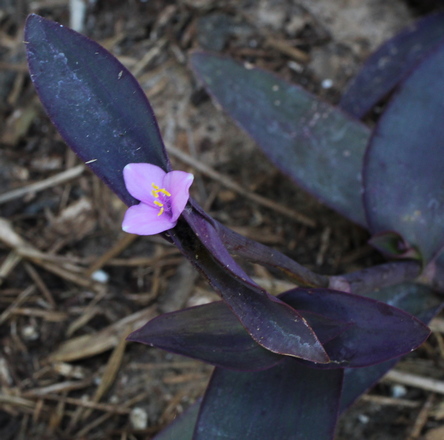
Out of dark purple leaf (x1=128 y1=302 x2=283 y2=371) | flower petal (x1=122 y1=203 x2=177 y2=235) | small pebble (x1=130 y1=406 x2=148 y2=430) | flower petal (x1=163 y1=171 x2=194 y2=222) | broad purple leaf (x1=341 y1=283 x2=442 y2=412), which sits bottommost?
small pebble (x1=130 y1=406 x2=148 y2=430)

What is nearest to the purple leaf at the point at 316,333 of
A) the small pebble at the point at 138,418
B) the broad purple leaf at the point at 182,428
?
the broad purple leaf at the point at 182,428

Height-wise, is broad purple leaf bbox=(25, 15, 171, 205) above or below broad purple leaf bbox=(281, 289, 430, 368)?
above

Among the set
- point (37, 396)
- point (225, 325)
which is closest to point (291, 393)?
point (225, 325)

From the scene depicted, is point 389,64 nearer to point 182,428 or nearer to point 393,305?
point 393,305

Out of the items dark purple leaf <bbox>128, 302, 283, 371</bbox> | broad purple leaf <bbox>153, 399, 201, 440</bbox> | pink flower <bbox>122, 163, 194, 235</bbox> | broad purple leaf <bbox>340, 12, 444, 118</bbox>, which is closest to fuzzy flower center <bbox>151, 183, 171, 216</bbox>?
pink flower <bbox>122, 163, 194, 235</bbox>

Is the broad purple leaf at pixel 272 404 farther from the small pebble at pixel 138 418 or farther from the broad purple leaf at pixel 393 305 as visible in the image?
the small pebble at pixel 138 418

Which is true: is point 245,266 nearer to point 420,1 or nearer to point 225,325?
point 225,325

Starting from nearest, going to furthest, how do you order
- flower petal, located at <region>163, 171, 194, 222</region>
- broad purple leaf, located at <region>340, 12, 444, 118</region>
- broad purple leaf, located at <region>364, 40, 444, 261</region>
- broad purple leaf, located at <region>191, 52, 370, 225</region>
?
1. flower petal, located at <region>163, 171, 194, 222</region>
2. broad purple leaf, located at <region>364, 40, 444, 261</region>
3. broad purple leaf, located at <region>191, 52, 370, 225</region>
4. broad purple leaf, located at <region>340, 12, 444, 118</region>

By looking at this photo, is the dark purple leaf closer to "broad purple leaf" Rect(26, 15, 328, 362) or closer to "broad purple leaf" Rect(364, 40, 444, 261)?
"broad purple leaf" Rect(26, 15, 328, 362)
